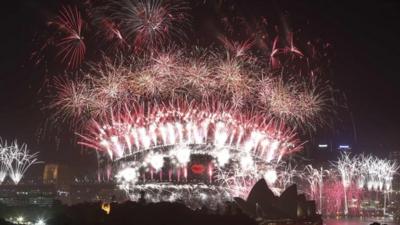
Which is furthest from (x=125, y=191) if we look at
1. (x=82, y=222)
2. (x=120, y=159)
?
(x=82, y=222)

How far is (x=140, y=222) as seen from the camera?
39.9m

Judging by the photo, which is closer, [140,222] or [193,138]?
[140,222]

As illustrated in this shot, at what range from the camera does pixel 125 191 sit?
75.7 metres

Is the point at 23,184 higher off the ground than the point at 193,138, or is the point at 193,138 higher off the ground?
the point at 193,138

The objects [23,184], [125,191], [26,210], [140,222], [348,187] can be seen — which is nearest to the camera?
[140,222]

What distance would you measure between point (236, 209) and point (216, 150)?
866 inches

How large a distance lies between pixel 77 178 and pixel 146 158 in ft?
101

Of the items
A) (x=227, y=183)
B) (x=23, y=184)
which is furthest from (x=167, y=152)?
(x=23, y=184)

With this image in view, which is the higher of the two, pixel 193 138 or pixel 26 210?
pixel 193 138

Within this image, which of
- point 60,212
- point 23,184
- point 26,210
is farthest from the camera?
point 23,184

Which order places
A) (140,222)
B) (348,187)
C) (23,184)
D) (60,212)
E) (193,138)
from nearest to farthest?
(140,222) → (60,212) → (193,138) → (23,184) → (348,187)

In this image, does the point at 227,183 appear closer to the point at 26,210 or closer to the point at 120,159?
the point at 120,159

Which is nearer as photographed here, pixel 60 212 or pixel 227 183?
pixel 60 212

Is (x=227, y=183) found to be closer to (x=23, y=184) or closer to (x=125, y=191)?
(x=125, y=191)
